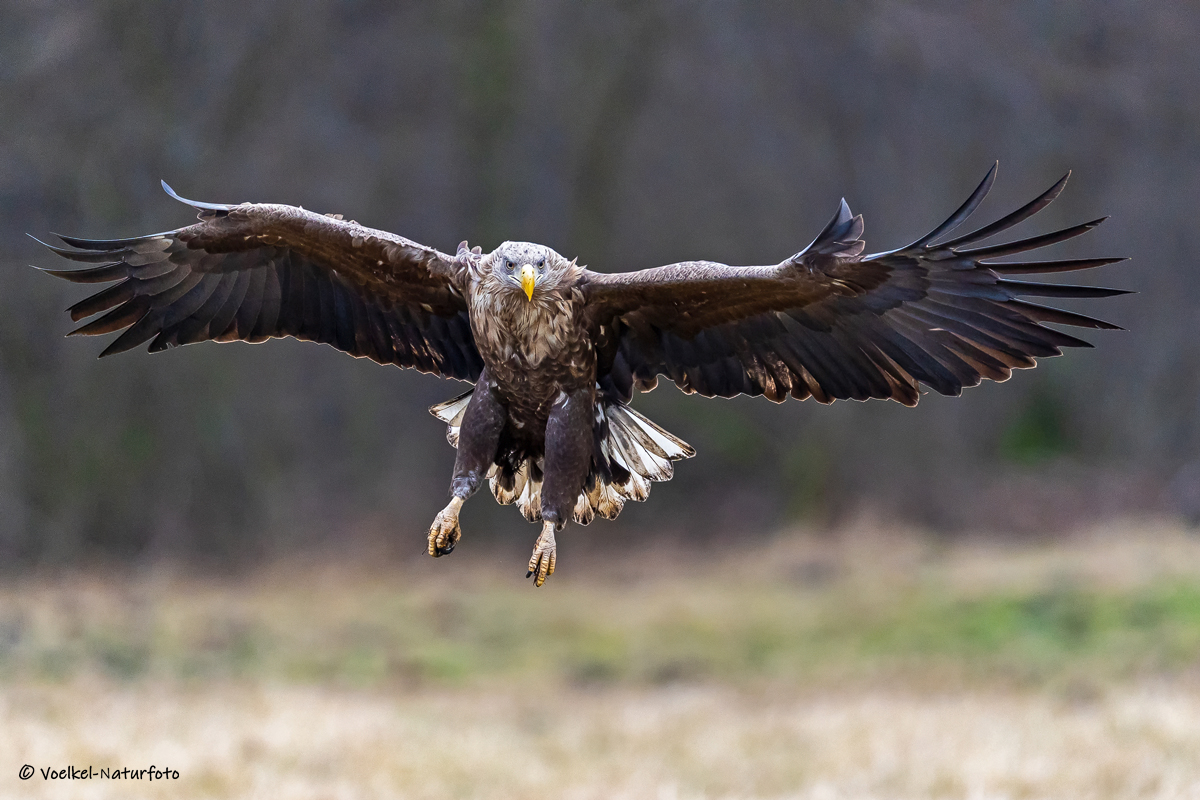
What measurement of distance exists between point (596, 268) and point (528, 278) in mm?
8934

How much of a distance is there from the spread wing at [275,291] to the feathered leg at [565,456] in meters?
0.63

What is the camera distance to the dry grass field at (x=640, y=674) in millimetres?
8125

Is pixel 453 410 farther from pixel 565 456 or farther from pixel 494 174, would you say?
pixel 494 174

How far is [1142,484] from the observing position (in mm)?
16172

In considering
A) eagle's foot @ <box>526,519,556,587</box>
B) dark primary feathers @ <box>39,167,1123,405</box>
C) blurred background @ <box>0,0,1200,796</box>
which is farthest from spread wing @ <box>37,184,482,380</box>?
blurred background @ <box>0,0,1200,796</box>

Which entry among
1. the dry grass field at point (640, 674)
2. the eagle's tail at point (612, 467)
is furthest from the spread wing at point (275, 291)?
the dry grass field at point (640, 674)

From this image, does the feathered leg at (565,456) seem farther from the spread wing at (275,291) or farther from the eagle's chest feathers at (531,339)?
the spread wing at (275,291)

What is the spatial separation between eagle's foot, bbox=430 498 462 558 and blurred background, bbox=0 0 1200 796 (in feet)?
23.9

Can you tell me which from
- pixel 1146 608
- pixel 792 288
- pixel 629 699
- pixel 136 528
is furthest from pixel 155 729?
pixel 1146 608

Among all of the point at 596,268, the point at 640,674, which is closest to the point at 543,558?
the point at 640,674

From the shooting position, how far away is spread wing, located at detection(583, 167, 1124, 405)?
4.23 meters

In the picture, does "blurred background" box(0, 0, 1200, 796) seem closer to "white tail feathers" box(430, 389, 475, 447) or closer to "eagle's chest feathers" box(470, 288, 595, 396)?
"white tail feathers" box(430, 389, 475, 447)

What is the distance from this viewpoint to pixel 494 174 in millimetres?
13539

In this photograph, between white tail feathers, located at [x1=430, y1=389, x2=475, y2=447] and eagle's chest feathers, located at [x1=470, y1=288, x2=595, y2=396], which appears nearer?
eagle's chest feathers, located at [x1=470, y1=288, x2=595, y2=396]
